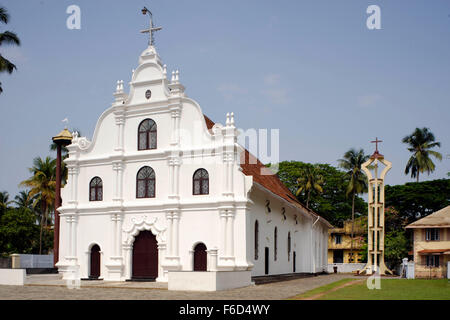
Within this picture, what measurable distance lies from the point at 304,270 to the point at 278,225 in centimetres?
833

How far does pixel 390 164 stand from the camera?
3769 centimetres

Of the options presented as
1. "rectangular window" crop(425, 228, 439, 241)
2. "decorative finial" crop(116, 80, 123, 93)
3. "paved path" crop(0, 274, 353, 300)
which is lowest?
"paved path" crop(0, 274, 353, 300)

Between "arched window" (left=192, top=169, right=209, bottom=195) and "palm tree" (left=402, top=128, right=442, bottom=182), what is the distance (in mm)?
36864

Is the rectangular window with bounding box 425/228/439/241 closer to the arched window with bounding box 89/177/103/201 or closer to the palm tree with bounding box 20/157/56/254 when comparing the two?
the arched window with bounding box 89/177/103/201

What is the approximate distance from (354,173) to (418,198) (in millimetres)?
9605

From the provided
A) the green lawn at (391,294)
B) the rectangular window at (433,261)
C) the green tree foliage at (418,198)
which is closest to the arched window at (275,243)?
the green lawn at (391,294)

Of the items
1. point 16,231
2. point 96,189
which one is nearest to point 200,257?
point 96,189

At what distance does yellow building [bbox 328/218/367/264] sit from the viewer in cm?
6156

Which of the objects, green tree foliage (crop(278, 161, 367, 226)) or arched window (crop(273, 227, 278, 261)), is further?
green tree foliage (crop(278, 161, 367, 226))

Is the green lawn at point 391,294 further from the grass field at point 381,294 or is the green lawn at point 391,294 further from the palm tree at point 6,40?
the palm tree at point 6,40

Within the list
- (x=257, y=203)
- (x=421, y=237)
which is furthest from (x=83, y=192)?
(x=421, y=237)

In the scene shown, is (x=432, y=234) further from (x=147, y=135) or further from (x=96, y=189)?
(x=96, y=189)

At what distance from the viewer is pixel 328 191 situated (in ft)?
216

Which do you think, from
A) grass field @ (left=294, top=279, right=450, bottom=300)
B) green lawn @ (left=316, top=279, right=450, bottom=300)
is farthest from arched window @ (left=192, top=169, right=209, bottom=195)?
green lawn @ (left=316, top=279, right=450, bottom=300)
